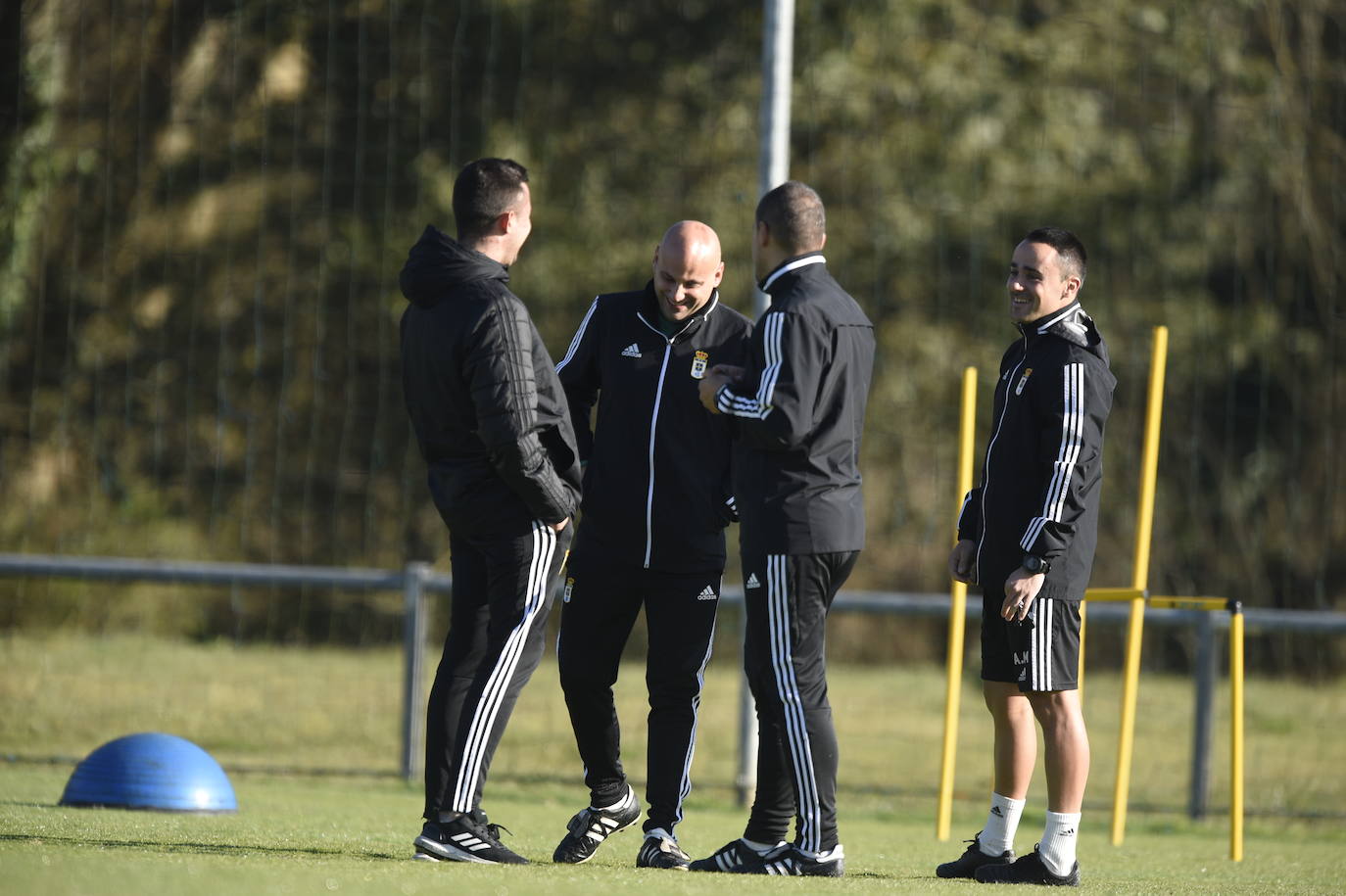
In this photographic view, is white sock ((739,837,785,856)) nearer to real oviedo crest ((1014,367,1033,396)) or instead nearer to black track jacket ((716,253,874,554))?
black track jacket ((716,253,874,554))

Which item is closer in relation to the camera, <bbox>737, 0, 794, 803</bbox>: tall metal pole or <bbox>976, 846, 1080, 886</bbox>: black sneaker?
<bbox>976, 846, 1080, 886</bbox>: black sneaker

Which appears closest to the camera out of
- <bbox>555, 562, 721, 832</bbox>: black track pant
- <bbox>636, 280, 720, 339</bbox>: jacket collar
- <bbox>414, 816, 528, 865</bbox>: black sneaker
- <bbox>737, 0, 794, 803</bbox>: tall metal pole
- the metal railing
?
<bbox>414, 816, 528, 865</bbox>: black sneaker

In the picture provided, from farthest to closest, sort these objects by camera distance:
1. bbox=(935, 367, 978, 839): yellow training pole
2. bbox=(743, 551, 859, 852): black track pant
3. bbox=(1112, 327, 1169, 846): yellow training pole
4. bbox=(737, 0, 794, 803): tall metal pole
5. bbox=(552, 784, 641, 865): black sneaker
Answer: bbox=(737, 0, 794, 803): tall metal pole → bbox=(935, 367, 978, 839): yellow training pole → bbox=(1112, 327, 1169, 846): yellow training pole → bbox=(552, 784, 641, 865): black sneaker → bbox=(743, 551, 859, 852): black track pant

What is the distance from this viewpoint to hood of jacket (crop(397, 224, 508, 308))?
4.81 meters

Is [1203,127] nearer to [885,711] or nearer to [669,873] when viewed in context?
[885,711]

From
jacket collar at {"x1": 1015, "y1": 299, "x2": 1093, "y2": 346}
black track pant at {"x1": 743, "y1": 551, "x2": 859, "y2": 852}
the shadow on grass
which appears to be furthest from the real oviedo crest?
the shadow on grass

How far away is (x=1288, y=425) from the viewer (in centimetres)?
1404

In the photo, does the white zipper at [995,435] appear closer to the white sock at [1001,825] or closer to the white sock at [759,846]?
the white sock at [1001,825]

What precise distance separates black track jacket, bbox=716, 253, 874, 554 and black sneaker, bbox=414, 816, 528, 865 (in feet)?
3.62

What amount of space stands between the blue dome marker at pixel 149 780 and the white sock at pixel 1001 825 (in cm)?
279

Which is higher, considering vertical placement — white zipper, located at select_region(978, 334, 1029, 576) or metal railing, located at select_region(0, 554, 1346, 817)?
white zipper, located at select_region(978, 334, 1029, 576)

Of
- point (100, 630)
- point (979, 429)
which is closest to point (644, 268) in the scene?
point (979, 429)

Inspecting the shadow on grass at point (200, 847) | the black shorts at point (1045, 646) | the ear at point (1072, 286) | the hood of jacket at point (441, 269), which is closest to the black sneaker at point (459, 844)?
the shadow on grass at point (200, 847)

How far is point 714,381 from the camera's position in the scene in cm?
485
